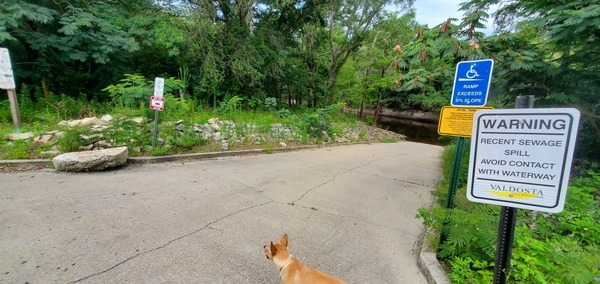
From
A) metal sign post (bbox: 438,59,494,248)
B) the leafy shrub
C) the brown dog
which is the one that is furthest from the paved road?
the leafy shrub

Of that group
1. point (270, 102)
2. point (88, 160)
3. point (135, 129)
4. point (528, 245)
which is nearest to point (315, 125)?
point (270, 102)

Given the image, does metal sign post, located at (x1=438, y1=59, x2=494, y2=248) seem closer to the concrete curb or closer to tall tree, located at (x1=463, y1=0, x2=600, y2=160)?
the concrete curb

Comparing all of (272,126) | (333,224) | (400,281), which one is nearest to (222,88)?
(272,126)

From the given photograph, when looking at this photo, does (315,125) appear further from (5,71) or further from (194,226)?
(5,71)

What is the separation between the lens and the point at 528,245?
7.20ft

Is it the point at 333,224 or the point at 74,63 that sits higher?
the point at 74,63

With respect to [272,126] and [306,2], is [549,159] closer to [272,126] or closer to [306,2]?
[272,126]

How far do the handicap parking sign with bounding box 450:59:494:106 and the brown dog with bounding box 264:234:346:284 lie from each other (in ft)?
7.52

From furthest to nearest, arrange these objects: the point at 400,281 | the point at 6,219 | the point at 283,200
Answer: the point at 283,200
the point at 6,219
the point at 400,281

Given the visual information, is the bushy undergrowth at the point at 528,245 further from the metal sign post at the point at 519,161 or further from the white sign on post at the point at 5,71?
the white sign on post at the point at 5,71

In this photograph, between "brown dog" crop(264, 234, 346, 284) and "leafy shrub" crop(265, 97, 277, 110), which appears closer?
"brown dog" crop(264, 234, 346, 284)

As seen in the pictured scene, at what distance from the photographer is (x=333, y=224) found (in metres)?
3.46

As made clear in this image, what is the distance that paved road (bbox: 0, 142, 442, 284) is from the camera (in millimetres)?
2291

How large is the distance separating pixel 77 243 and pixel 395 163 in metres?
8.20
